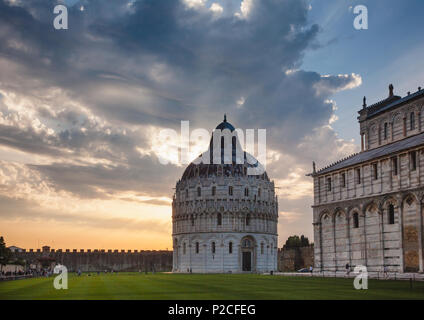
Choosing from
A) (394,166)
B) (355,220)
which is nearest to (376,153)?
(394,166)

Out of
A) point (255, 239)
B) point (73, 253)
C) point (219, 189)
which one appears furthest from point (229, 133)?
point (73, 253)

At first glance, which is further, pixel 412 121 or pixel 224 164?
pixel 224 164

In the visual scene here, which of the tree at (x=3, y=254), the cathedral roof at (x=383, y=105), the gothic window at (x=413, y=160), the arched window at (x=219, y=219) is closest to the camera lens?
the gothic window at (x=413, y=160)

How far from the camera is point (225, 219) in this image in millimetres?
108562

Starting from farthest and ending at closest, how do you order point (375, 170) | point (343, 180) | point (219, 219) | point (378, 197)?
1. point (219, 219)
2. point (343, 180)
3. point (375, 170)
4. point (378, 197)

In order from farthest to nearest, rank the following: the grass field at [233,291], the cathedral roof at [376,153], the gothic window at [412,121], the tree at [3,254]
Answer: the tree at [3,254]
the gothic window at [412,121]
the cathedral roof at [376,153]
the grass field at [233,291]

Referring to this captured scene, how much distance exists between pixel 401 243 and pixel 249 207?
6162 centimetres

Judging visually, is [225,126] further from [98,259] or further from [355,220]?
[355,220]

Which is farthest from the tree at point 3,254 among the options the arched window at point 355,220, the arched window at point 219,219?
the arched window at point 355,220

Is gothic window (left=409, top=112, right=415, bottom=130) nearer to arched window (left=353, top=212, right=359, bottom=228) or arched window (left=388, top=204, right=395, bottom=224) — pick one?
arched window (left=388, top=204, right=395, bottom=224)

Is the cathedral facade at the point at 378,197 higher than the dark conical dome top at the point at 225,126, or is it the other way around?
the dark conical dome top at the point at 225,126

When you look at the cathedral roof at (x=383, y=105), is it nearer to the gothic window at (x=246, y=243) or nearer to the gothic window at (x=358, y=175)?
the gothic window at (x=358, y=175)

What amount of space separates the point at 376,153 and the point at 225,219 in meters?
54.8

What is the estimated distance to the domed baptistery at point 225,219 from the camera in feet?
356
